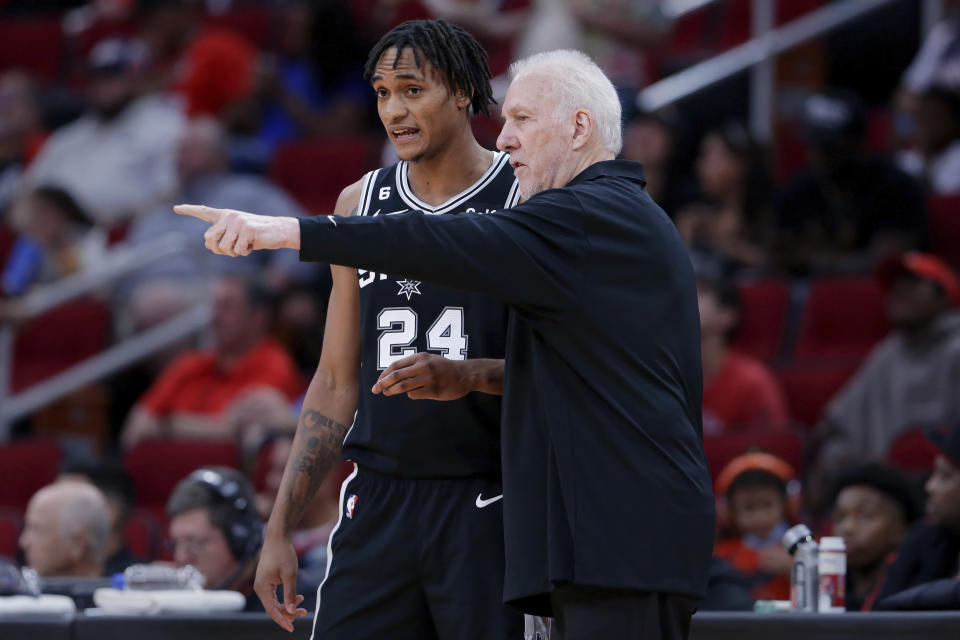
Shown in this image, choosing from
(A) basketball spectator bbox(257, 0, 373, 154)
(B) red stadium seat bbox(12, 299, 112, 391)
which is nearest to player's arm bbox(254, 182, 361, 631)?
(B) red stadium seat bbox(12, 299, 112, 391)

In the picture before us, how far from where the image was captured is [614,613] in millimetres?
2646

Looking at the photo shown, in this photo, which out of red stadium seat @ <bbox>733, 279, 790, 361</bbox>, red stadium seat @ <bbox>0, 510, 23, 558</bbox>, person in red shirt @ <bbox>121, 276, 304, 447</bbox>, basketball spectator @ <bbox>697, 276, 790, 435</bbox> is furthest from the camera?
red stadium seat @ <bbox>733, 279, 790, 361</bbox>

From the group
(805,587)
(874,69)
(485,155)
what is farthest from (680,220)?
(485,155)

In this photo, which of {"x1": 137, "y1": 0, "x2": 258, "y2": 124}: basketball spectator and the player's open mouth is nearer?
the player's open mouth

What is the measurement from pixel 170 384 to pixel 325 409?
13.1 ft

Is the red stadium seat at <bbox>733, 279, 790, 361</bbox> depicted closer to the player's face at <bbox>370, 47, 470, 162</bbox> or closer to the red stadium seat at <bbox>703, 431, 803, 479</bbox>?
the red stadium seat at <bbox>703, 431, 803, 479</bbox>

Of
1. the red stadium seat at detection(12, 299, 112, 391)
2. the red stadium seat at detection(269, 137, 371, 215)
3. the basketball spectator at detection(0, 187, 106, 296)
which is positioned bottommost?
the red stadium seat at detection(12, 299, 112, 391)

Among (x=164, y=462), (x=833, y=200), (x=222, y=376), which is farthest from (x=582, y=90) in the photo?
(x=833, y=200)

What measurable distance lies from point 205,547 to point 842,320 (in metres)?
3.59

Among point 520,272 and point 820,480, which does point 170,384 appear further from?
point 520,272

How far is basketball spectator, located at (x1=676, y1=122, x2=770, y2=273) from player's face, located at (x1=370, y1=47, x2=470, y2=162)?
4668mm

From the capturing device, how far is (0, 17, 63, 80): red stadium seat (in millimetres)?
11836

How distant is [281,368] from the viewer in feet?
23.5

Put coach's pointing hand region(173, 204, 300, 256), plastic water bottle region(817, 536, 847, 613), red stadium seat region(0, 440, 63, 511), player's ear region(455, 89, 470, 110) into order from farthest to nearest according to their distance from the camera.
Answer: red stadium seat region(0, 440, 63, 511), plastic water bottle region(817, 536, 847, 613), player's ear region(455, 89, 470, 110), coach's pointing hand region(173, 204, 300, 256)
